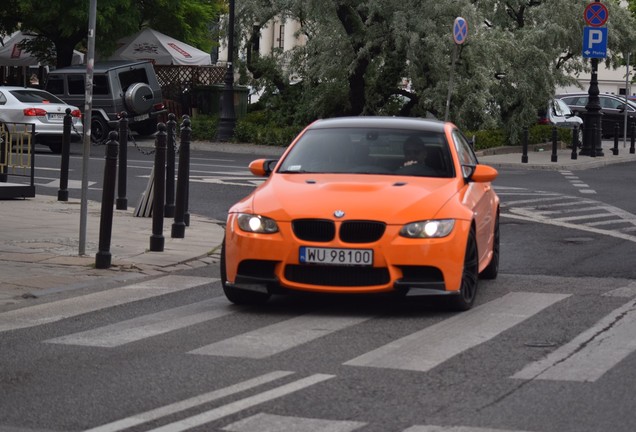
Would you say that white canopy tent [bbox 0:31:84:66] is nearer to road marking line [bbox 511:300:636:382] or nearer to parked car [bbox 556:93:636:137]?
parked car [bbox 556:93:636:137]

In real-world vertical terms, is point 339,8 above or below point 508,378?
above

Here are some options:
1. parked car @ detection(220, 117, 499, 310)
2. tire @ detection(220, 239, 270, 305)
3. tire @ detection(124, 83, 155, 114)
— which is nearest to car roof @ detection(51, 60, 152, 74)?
tire @ detection(124, 83, 155, 114)

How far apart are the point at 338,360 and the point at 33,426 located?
7.13 ft

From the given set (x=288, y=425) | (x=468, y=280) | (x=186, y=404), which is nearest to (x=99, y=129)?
(x=468, y=280)

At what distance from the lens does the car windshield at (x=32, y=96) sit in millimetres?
33938

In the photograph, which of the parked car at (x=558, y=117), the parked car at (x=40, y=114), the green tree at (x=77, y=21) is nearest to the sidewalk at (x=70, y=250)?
the parked car at (x=40, y=114)

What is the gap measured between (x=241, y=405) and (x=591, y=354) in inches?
95.1

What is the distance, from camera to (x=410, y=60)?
122ft

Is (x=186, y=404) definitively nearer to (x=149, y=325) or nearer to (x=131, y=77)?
(x=149, y=325)

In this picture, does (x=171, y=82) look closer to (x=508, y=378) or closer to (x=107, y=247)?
(x=107, y=247)

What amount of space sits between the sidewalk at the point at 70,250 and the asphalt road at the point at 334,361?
50 cm

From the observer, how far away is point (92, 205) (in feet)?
64.3

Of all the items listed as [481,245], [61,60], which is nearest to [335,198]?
[481,245]

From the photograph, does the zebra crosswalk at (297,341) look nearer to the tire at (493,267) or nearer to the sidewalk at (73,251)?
the sidewalk at (73,251)
